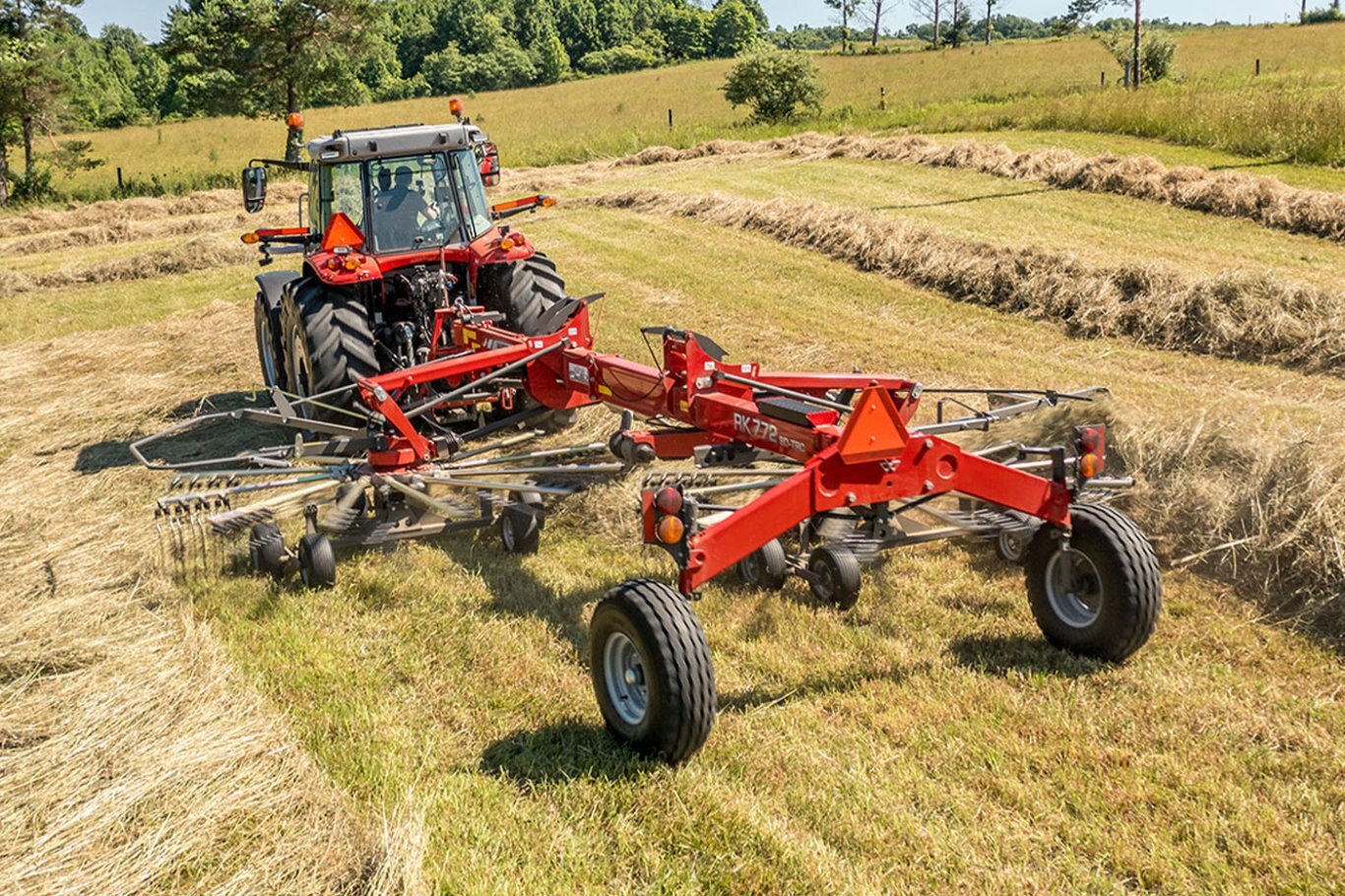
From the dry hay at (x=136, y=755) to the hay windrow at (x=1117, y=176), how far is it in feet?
39.3

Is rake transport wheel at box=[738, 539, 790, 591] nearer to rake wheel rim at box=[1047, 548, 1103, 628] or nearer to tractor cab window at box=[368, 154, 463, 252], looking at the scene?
rake wheel rim at box=[1047, 548, 1103, 628]

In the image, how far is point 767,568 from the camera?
17.2 ft

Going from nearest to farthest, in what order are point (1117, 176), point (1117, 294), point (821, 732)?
1. point (821, 732)
2. point (1117, 294)
3. point (1117, 176)

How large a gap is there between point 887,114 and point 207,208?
52.2ft

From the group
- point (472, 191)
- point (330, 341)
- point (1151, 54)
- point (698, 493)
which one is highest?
point (1151, 54)

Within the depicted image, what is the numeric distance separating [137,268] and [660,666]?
649 inches

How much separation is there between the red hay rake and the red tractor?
0.56m

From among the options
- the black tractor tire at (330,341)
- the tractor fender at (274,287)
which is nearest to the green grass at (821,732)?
the black tractor tire at (330,341)

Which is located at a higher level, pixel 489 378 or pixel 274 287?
pixel 274 287

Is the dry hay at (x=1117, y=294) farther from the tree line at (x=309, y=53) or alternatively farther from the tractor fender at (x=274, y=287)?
the tree line at (x=309, y=53)

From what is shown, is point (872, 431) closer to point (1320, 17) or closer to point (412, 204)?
point (412, 204)

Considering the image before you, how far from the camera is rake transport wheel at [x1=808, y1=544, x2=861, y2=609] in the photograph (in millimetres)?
5016

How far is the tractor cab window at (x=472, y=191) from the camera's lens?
8578 mm

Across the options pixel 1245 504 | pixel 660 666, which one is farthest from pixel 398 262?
pixel 1245 504
